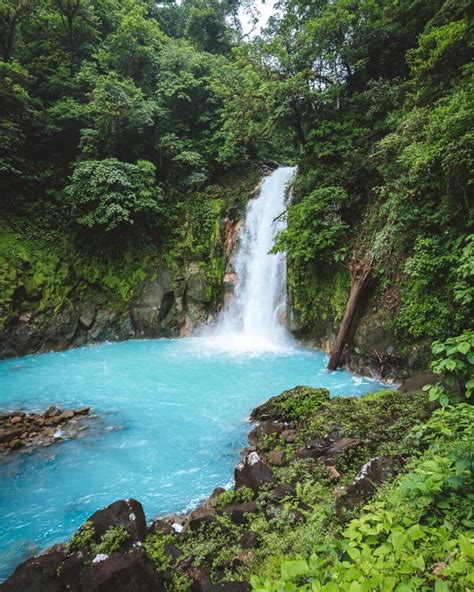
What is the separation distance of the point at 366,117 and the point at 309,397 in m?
8.70

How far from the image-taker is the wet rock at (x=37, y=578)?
279 centimetres

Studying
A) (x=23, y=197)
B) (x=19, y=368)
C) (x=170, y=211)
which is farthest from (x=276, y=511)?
(x=23, y=197)

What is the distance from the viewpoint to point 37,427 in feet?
22.0

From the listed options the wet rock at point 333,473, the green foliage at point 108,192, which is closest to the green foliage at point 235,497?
the wet rock at point 333,473

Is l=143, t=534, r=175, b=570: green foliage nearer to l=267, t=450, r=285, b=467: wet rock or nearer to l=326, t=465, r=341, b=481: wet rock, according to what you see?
l=267, t=450, r=285, b=467: wet rock

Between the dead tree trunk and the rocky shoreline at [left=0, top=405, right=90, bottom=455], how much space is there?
21.0ft

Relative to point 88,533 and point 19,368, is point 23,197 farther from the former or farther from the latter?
point 88,533

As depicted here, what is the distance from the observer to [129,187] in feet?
45.2

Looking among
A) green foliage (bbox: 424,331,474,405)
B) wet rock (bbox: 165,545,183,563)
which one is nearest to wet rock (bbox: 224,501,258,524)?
wet rock (bbox: 165,545,183,563)

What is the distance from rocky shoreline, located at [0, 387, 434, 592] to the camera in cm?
285

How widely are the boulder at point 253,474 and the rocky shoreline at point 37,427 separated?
13.0ft

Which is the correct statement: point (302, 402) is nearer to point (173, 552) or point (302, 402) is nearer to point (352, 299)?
point (173, 552)

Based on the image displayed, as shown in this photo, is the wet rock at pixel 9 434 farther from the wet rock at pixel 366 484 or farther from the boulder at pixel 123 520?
the wet rock at pixel 366 484

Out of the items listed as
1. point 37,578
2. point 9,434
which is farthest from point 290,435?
point 9,434
